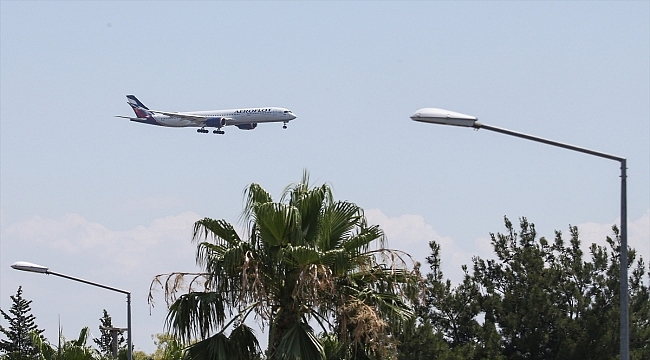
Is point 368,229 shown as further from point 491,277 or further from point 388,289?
point 491,277

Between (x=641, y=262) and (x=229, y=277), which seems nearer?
(x=229, y=277)

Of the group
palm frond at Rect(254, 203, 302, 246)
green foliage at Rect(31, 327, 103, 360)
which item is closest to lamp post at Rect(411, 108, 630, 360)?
palm frond at Rect(254, 203, 302, 246)

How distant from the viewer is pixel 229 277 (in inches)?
858

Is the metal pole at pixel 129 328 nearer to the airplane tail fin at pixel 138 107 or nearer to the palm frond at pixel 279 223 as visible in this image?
the palm frond at pixel 279 223

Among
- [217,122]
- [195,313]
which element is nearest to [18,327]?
[217,122]

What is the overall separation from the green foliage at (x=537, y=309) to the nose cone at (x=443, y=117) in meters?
26.0

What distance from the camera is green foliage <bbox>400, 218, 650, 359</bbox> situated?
1730 inches

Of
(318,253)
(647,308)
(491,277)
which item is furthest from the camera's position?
(491,277)

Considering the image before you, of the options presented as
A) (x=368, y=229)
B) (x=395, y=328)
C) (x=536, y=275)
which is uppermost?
(x=536, y=275)

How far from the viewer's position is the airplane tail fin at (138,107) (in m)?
121

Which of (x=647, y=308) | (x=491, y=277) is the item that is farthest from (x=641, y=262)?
(x=491, y=277)

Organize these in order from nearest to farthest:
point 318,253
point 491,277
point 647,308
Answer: point 318,253 < point 647,308 < point 491,277

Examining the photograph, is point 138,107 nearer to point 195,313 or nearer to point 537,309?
point 537,309

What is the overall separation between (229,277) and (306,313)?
1.49m
